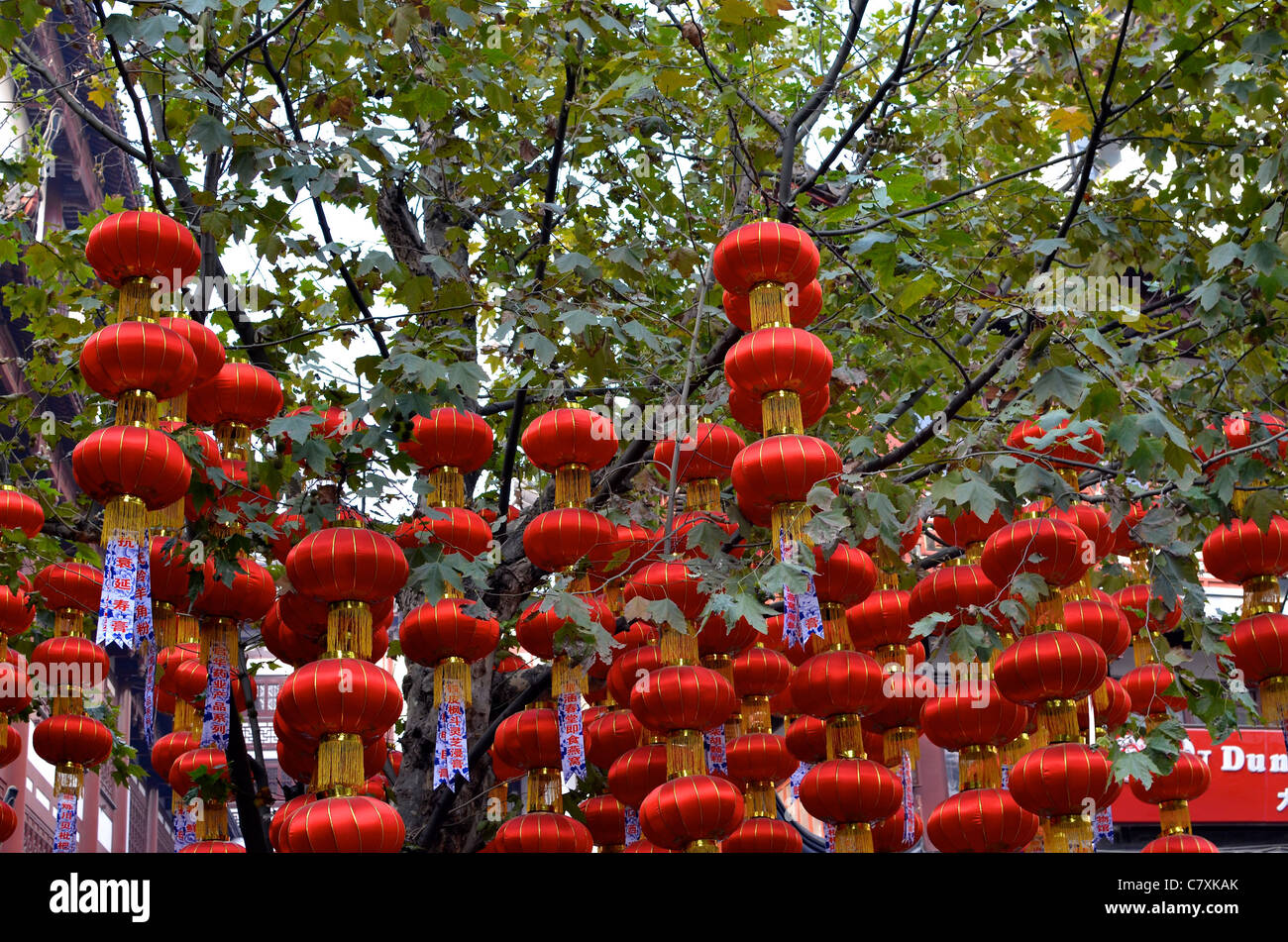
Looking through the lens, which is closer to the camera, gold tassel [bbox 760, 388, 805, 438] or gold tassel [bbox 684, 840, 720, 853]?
gold tassel [bbox 760, 388, 805, 438]

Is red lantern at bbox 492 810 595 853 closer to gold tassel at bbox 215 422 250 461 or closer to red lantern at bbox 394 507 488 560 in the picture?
red lantern at bbox 394 507 488 560

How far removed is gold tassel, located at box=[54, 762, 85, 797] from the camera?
22.4 feet

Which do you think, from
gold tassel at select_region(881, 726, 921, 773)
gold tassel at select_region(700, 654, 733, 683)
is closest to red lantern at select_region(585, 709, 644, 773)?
gold tassel at select_region(700, 654, 733, 683)

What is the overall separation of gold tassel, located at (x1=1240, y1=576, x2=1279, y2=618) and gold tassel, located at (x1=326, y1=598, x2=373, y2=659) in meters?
4.42

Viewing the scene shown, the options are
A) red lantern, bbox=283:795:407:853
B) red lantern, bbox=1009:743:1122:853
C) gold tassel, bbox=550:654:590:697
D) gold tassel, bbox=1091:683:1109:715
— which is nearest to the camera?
red lantern, bbox=283:795:407:853

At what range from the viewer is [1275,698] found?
20.5 ft

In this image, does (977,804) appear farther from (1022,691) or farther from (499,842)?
(499,842)

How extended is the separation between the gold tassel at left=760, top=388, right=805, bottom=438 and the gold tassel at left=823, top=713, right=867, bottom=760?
1.77 meters

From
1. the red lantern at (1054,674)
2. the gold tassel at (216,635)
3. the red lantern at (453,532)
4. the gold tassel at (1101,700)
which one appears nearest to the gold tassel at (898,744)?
the gold tassel at (1101,700)

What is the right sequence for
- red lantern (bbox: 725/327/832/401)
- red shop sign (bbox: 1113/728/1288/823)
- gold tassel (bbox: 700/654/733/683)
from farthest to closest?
red shop sign (bbox: 1113/728/1288/823) < gold tassel (bbox: 700/654/733/683) < red lantern (bbox: 725/327/832/401)

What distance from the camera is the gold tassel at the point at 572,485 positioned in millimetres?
6238

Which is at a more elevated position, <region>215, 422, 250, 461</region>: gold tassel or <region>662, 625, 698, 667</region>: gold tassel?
<region>215, 422, 250, 461</region>: gold tassel

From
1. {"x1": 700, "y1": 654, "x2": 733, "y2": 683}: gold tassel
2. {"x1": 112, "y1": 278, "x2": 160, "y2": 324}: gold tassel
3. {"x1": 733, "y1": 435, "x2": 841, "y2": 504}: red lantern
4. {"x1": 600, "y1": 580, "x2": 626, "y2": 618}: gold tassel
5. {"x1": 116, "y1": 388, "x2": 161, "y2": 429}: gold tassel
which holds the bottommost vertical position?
{"x1": 700, "y1": 654, "x2": 733, "y2": 683}: gold tassel

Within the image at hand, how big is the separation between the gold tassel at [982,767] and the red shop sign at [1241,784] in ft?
36.8
